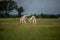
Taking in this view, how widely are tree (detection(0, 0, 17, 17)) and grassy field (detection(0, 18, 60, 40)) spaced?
4.4 inches

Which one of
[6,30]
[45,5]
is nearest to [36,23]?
[45,5]

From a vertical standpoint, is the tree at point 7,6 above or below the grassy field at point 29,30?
above

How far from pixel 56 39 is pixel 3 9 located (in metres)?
0.75

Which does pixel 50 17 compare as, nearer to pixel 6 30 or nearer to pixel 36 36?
pixel 36 36

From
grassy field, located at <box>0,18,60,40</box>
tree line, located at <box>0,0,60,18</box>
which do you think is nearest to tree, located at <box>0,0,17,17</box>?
tree line, located at <box>0,0,60,18</box>

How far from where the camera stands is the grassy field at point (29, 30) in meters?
1.93

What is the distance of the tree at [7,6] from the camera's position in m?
1.96

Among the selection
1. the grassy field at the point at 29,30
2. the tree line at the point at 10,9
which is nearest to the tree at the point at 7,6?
the tree line at the point at 10,9

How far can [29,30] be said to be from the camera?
6.37 ft

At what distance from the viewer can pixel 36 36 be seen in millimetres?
1935

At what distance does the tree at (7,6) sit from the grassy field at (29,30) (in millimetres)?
112

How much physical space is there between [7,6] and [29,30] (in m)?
0.41

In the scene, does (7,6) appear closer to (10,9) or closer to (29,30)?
(10,9)

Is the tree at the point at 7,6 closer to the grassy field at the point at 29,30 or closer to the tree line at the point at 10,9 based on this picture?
the tree line at the point at 10,9
